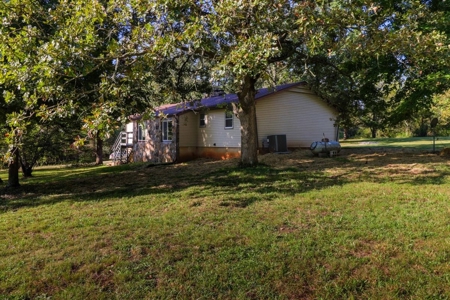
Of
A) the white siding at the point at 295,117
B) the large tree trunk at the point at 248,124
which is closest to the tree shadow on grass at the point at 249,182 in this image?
the large tree trunk at the point at 248,124

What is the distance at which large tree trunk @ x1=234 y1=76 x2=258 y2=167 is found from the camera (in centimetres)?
1177

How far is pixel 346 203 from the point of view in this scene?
6602mm

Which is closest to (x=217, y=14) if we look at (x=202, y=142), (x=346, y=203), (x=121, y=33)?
(x=121, y=33)

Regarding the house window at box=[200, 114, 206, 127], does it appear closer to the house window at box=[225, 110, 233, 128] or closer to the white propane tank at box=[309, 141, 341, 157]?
the house window at box=[225, 110, 233, 128]

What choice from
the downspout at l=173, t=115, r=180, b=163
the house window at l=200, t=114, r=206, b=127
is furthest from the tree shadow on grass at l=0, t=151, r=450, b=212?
the house window at l=200, t=114, r=206, b=127

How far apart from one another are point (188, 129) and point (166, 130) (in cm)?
133

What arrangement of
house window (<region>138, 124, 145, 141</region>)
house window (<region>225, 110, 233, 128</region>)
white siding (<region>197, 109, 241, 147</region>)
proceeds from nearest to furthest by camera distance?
white siding (<region>197, 109, 241, 147</region>) < house window (<region>225, 110, 233, 128</region>) < house window (<region>138, 124, 145, 141</region>)

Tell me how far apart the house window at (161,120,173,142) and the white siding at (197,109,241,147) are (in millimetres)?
1629

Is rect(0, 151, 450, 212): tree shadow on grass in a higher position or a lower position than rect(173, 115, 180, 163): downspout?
lower

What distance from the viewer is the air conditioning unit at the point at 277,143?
16969 millimetres

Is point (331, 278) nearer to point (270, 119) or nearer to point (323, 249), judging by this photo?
point (323, 249)

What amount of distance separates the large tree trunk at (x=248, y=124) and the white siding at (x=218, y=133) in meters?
4.75

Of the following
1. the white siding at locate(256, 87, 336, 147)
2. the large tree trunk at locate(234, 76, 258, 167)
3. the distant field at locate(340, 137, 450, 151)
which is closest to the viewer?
the large tree trunk at locate(234, 76, 258, 167)

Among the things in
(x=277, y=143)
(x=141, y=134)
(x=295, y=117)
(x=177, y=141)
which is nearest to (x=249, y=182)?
(x=277, y=143)
